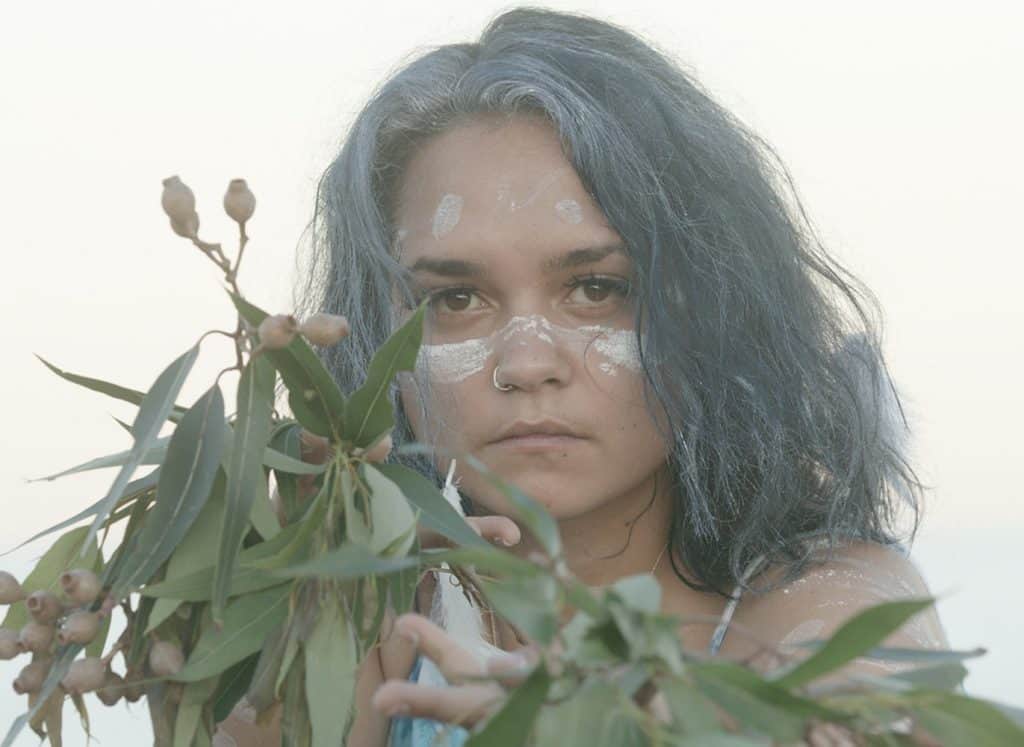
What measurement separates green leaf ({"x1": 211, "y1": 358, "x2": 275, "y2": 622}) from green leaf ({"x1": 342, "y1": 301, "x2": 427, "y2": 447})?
0.09 metres

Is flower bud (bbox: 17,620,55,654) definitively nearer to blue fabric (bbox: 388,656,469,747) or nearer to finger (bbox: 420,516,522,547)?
finger (bbox: 420,516,522,547)

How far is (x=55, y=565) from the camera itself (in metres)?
1.54

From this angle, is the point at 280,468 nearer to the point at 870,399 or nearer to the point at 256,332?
the point at 256,332

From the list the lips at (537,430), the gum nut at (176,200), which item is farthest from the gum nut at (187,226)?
the lips at (537,430)

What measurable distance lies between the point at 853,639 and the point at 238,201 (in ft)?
2.15

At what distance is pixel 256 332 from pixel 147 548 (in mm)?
236

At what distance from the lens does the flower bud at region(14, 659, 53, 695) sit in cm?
133

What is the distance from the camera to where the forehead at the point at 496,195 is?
225 centimetres

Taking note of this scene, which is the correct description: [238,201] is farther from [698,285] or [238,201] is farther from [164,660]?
[698,285]

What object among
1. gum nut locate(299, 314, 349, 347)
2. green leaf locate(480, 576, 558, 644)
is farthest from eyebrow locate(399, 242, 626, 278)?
green leaf locate(480, 576, 558, 644)

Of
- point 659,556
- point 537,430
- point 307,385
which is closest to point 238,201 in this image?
point 307,385

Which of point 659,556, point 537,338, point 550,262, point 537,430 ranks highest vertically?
point 550,262

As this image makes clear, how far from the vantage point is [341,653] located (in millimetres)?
1307

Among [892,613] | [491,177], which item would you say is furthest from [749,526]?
[892,613]
